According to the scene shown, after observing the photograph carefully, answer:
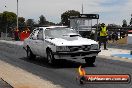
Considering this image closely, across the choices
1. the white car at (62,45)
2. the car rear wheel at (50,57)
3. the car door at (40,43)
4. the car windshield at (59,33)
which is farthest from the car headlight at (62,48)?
the car door at (40,43)

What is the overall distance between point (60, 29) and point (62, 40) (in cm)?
152

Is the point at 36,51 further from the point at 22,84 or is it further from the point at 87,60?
the point at 22,84

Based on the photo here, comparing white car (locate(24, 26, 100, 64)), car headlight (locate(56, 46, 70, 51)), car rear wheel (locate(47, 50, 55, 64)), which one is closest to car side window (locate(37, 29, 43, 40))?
white car (locate(24, 26, 100, 64))

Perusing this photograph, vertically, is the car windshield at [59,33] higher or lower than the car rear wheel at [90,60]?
higher

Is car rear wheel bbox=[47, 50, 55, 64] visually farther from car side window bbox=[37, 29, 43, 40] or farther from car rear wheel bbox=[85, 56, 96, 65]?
car rear wheel bbox=[85, 56, 96, 65]

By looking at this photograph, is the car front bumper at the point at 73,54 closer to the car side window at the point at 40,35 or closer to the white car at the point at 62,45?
the white car at the point at 62,45

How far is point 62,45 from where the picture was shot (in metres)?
14.6

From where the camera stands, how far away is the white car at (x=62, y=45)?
14.6 metres

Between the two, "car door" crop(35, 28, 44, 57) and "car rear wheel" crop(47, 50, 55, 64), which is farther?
"car door" crop(35, 28, 44, 57)

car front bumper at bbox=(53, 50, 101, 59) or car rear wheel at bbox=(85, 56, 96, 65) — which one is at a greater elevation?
car front bumper at bbox=(53, 50, 101, 59)

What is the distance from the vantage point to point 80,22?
3903 centimetres

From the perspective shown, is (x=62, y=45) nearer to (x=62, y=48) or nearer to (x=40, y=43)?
(x=62, y=48)

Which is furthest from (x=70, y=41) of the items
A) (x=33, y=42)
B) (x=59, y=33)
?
(x=33, y=42)

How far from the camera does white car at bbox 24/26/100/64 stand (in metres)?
14.6
